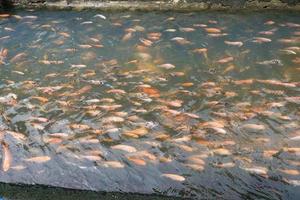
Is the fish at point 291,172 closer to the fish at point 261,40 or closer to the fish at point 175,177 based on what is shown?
the fish at point 175,177

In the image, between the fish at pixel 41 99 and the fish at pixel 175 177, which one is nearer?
the fish at pixel 175 177

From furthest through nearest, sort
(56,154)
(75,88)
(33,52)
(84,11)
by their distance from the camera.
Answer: (84,11) → (33,52) → (75,88) → (56,154)

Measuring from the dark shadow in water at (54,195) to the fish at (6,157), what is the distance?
1.37ft

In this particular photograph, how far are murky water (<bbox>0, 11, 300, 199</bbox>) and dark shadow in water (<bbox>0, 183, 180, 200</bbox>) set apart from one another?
9cm

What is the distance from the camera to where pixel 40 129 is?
19.5 feet

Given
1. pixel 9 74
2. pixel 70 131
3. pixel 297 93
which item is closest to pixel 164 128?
pixel 70 131

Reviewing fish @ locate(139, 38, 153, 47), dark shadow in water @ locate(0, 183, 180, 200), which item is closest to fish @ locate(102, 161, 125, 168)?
dark shadow in water @ locate(0, 183, 180, 200)

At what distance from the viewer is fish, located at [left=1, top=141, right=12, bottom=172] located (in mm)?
5177

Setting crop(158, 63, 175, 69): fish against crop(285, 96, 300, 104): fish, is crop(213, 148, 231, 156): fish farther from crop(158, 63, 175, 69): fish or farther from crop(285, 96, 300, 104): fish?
crop(158, 63, 175, 69): fish

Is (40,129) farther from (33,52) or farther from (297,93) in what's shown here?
(297,93)

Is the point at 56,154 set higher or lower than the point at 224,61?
lower

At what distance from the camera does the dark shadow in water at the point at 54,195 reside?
15.1ft

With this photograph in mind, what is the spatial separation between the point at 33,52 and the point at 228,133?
433 centimetres

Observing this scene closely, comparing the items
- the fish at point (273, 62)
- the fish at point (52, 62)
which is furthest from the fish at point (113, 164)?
the fish at point (273, 62)
